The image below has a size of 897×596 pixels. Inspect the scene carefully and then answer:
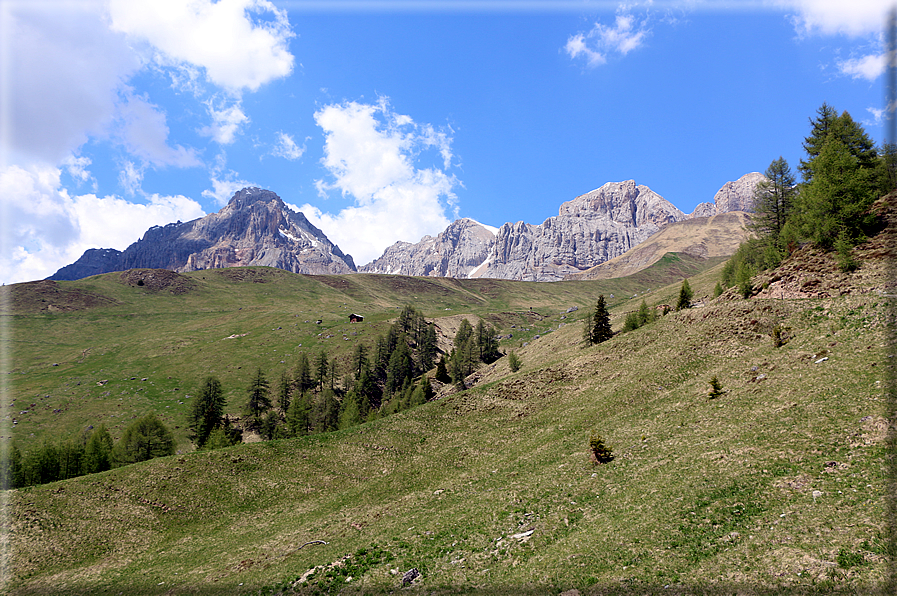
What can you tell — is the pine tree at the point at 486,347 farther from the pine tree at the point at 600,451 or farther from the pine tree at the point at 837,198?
the pine tree at the point at 600,451

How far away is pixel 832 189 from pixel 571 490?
4900 centimetres

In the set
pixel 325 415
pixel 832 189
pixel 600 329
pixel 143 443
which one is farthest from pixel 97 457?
pixel 832 189

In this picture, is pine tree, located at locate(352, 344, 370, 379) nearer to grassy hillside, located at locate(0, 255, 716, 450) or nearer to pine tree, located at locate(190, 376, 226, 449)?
grassy hillside, located at locate(0, 255, 716, 450)

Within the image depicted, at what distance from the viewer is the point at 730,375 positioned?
36875 mm

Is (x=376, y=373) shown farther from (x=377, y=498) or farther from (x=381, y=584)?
(x=381, y=584)

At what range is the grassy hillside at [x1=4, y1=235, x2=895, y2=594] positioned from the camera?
53.6ft

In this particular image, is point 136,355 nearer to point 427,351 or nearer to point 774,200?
point 427,351

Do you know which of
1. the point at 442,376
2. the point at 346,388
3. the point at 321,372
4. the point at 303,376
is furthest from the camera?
the point at 321,372

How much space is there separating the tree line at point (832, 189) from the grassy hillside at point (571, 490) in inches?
209

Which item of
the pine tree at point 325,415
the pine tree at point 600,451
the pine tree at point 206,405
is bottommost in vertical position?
the pine tree at point 325,415

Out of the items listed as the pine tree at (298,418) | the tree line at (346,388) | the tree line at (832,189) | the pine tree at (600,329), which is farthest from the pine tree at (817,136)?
the pine tree at (298,418)

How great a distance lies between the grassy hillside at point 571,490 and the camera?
53.6ft

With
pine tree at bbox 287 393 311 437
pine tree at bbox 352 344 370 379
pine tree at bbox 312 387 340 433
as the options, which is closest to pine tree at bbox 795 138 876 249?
pine tree at bbox 287 393 311 437

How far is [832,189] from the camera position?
46.4 meters
